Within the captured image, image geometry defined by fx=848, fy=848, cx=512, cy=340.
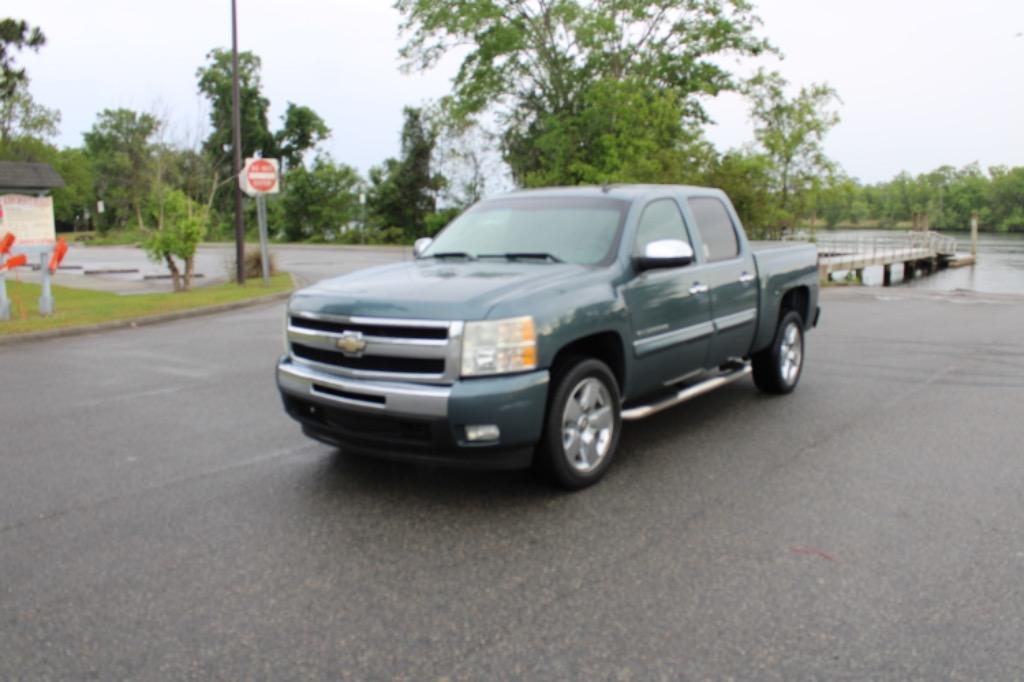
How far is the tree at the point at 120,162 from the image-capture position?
58606 millimetres

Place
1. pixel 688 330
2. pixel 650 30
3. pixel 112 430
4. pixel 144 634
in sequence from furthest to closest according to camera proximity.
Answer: pixel 650 30, pixel 112 430, pixel 688 330, pixel 144 634

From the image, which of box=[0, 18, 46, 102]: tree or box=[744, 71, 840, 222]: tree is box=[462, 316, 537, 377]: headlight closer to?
box=[744, 71, 840, 222]: tree

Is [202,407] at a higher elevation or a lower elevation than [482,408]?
lower

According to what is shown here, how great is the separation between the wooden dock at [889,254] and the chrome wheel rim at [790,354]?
82.8 feet

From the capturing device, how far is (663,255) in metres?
5.34

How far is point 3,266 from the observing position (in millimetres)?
13664

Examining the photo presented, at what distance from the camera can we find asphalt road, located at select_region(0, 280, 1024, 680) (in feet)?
10.3

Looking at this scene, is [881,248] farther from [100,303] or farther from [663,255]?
[663,255]

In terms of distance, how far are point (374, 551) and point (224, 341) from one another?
8179 millimetres

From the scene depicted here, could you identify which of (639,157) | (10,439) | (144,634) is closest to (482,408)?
(144,634)

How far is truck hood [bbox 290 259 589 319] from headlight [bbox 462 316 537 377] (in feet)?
0.30

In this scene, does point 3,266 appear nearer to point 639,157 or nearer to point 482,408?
point 482,408

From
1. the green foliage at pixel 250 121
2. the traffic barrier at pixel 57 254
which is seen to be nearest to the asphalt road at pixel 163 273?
the traffic barrier at pixel 57 254

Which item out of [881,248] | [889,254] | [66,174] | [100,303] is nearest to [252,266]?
[100,303]
